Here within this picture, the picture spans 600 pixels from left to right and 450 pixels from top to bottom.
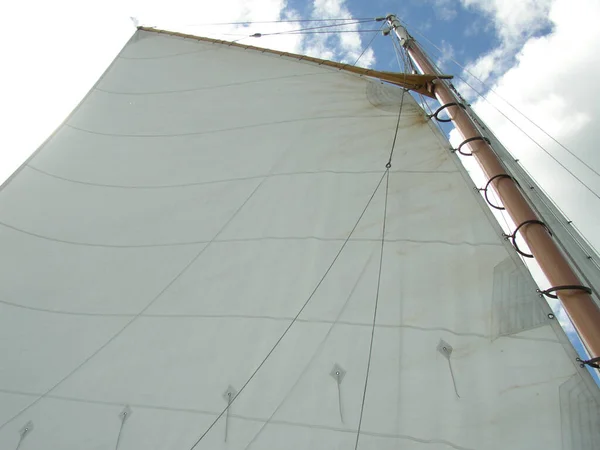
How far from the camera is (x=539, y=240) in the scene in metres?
3.39

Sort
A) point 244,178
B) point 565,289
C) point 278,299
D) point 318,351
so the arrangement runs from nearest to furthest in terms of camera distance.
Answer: point 565,289, point 318,351, point 278,299, point 244,178

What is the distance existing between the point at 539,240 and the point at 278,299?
90.6 inches

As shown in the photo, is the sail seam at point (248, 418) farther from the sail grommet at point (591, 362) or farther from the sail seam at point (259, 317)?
the sail grommet at point (591, 362)

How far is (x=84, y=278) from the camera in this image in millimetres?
4848

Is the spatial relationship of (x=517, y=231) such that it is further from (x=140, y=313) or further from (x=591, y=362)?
Answer: (x=140, y=313)

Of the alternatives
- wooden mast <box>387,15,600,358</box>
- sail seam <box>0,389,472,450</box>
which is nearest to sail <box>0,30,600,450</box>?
sail seam <box>0,389,472,450</box>

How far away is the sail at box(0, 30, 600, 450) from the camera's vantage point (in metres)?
3.22

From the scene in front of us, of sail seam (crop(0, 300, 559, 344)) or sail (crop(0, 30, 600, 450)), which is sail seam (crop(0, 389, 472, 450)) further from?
sail seam (crop(0, 300, 559, 344))

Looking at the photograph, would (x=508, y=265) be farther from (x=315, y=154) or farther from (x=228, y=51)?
(x=228, y=51)

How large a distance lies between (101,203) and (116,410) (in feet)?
9.55

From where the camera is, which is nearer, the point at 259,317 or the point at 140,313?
the point at 259,317

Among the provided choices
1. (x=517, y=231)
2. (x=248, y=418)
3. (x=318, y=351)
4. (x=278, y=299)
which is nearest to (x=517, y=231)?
(x=517, y=231)

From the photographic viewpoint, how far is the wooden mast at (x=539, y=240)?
113 inches

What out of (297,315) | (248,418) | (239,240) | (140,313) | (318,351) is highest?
(239,240)
